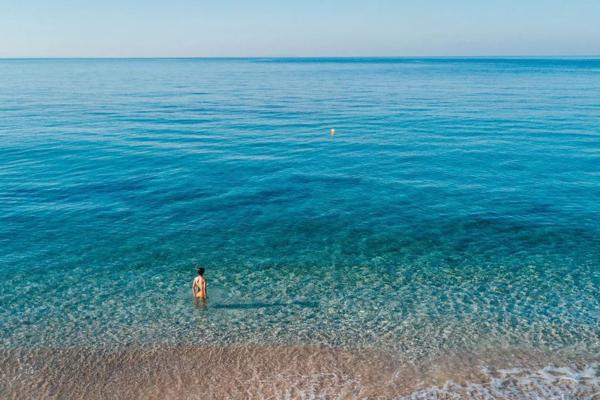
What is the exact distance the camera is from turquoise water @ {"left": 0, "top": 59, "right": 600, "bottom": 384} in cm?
2108

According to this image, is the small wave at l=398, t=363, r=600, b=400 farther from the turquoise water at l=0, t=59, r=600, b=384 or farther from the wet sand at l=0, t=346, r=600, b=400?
the turquoise water at l=0, t=59, r=600, b=384

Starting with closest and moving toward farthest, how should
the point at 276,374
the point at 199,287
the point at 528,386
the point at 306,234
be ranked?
the point at 528,386, the point at 276,374, the point at 199,287, the point at 306,234

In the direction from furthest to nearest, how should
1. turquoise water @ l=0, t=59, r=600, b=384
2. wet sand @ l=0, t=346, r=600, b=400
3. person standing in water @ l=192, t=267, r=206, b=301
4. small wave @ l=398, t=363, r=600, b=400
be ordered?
person standing in water @ l=192, t=267, r=206, b=301 → turquoise water @ l=0, t=59, r=600, b=384 → wet sand @ l=0, t=346, r=600, b=400 → small wave @ l=398, t=363, r=600, b=400

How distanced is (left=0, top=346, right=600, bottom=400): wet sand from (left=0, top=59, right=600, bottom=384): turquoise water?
0.86 meters

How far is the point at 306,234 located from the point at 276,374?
13338mm

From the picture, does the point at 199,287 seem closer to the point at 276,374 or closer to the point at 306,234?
the point at 276,374

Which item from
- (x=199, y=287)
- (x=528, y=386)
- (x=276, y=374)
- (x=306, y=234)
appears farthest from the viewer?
(x=306, y=234)

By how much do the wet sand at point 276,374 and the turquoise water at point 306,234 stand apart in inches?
34.0

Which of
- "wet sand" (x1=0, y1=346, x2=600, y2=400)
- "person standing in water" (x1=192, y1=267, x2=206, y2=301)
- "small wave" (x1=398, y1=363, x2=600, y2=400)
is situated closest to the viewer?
"small wave" (x1=398, y1=363, x2=600, y2=400)

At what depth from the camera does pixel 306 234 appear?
30359 mm

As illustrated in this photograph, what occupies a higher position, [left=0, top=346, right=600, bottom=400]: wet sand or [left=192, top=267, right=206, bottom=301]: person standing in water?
[left=192, top=267, right=206, bottom=301]: person standing in water

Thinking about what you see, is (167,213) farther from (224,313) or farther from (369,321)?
(369,321)

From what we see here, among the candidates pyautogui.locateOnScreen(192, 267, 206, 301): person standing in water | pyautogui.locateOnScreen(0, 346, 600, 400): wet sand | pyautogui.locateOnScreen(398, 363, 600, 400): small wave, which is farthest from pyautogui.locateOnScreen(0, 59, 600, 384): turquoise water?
pyautogui.locateOnScreen(398, 363, 600, 400): small wave

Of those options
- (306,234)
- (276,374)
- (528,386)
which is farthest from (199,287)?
(528,386)
